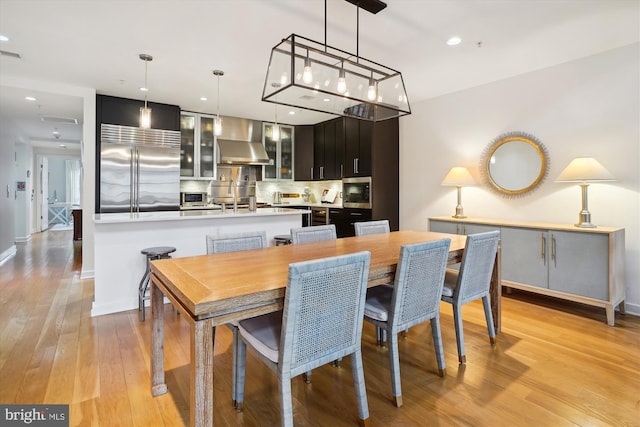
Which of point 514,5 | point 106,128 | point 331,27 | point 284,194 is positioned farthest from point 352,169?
point 106,128

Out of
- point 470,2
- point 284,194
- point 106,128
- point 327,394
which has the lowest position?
point 327,394

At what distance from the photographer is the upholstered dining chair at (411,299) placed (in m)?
1.79

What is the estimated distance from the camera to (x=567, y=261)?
3.11 m

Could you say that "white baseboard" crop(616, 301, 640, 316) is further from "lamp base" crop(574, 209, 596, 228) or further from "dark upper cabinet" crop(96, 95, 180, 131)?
"dark upper cabinet" crop(96, 95, 180, 131)

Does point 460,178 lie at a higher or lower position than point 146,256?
higher

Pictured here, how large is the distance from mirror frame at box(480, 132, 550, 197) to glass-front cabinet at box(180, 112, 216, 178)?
14.1ft

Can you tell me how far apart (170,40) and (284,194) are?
13.7 feet

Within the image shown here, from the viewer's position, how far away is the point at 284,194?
6.96 metres

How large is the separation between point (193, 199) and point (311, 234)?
3798 mm

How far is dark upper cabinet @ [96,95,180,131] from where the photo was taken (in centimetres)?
463

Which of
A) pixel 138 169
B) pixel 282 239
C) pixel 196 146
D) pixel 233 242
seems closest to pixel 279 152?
pixel 196 146

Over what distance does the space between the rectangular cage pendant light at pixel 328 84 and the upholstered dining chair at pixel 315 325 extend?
1.30 metres

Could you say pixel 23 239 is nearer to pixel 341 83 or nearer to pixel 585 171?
pixel 341 83

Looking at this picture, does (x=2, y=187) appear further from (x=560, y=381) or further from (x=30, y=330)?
(x=560, y=381)
